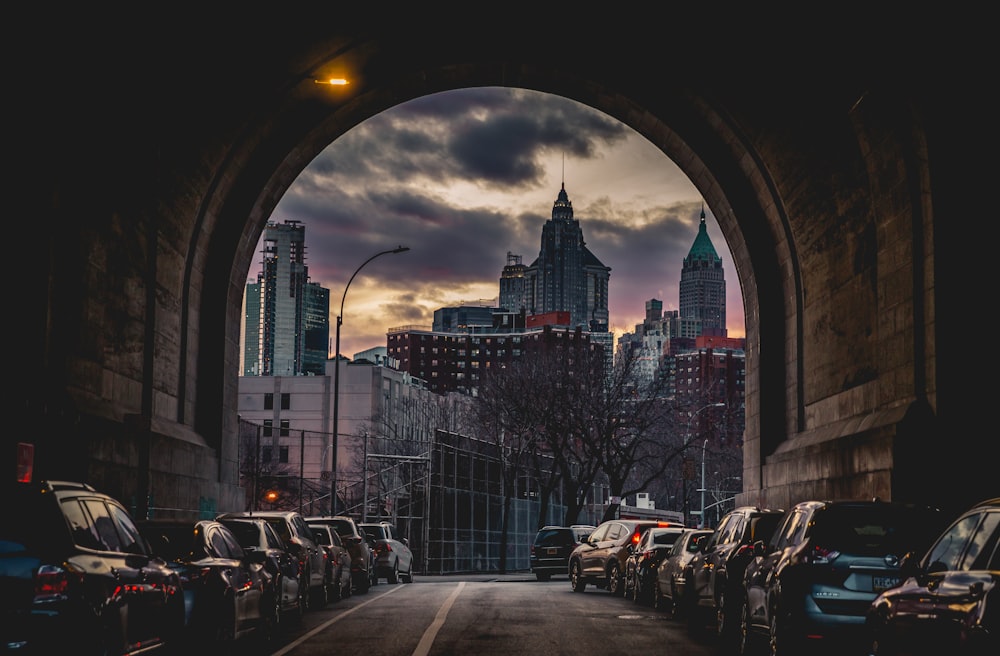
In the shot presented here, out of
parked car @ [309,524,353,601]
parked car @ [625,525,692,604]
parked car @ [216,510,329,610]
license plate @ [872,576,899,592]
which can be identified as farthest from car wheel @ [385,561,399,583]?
license plate @ [872,576,899,592]

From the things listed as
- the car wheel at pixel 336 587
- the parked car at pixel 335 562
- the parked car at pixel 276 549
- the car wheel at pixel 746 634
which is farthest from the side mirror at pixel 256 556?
the car wheel at pixel 336 587

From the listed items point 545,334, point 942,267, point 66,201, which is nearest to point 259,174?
point 66,201

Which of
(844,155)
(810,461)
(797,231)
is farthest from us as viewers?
(797,231)

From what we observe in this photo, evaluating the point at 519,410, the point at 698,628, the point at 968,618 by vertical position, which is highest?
the point at 519,410

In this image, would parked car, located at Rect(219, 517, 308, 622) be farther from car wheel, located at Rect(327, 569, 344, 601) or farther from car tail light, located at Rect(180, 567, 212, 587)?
car wheel, located at Rect(327, 569, 344, 601)

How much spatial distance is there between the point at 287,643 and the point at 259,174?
18.3 m

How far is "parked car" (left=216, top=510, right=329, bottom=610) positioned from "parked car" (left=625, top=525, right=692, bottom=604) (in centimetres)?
577

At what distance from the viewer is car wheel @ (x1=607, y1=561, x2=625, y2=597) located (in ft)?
93.7

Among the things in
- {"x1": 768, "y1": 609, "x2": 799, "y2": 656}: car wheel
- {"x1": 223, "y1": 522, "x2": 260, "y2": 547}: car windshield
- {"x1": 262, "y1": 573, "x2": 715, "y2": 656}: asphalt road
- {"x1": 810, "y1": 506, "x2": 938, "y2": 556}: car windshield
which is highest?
{"x1": 810, "y1": 506, "x2": 938, "y2": 556}: car windshield

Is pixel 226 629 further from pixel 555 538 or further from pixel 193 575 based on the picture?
pixel 555 538

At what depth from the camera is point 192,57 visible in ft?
88.0

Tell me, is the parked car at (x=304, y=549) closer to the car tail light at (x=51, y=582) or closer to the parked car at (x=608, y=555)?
the parked car at (x=608, y=555)

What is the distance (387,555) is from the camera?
35750mm

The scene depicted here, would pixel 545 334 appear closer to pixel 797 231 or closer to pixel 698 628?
pixel 797 231
